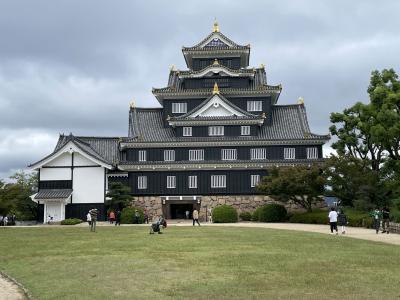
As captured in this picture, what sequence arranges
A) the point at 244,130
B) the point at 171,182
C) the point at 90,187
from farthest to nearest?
the point at 244,130 → the point at 171,182 → the point at 90,187

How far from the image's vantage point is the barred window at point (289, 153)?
5662 cm

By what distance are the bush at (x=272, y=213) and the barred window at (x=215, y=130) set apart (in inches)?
424

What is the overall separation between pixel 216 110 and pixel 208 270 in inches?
1693

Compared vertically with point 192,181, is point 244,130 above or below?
above

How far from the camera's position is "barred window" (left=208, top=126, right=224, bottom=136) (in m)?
57.5

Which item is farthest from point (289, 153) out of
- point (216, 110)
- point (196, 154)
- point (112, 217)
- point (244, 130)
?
point (112, 217)

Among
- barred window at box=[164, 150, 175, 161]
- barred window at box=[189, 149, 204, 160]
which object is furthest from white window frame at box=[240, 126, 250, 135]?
barred window at box=[164, 150, 175, 161]

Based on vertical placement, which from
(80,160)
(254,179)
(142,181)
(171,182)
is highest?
(80,160)

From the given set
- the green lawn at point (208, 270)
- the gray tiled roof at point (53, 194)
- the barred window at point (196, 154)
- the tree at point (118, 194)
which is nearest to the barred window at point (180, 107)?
the barred window at point (196, 154)

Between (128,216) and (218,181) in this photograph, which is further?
(218,181)

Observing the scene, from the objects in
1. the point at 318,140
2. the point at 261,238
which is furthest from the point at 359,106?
the point at 261,238

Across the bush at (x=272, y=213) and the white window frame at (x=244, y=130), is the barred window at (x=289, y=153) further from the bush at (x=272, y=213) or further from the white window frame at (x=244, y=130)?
the bush at (x=272, y=213)

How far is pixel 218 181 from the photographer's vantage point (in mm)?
55969

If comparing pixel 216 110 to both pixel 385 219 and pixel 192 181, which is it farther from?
pixel 385 219
